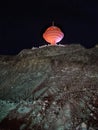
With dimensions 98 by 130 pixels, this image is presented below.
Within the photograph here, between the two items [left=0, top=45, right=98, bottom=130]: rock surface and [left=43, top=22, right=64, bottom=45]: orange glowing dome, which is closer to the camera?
[left=0, top=45, right=98, bottom=130]: rock surface

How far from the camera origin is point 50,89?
854 centimetres

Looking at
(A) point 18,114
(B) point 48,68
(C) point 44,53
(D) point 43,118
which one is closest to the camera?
(D) point 43,118

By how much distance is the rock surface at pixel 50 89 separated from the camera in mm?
6918

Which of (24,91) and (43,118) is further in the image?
(24,91)

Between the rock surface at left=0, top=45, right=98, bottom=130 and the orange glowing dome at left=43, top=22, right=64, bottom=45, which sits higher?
the orange glowing dome at left=43, top=22, right=64, bottom=45

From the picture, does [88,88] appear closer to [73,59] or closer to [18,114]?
[73,59]

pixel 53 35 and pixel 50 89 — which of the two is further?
pixel 53 35

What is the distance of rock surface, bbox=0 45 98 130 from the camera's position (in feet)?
22.7

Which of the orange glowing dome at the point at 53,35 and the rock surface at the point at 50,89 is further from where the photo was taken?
the orange glowing dome at the point at 53,35

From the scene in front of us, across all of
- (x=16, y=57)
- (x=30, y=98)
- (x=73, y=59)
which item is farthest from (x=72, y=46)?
(x=30, y=98)

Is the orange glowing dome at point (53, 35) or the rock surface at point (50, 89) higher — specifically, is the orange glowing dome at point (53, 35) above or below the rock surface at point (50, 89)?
above

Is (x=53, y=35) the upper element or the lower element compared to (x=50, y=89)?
upper

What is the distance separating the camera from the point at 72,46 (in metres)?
11.0

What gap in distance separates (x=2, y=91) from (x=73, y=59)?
381cm
